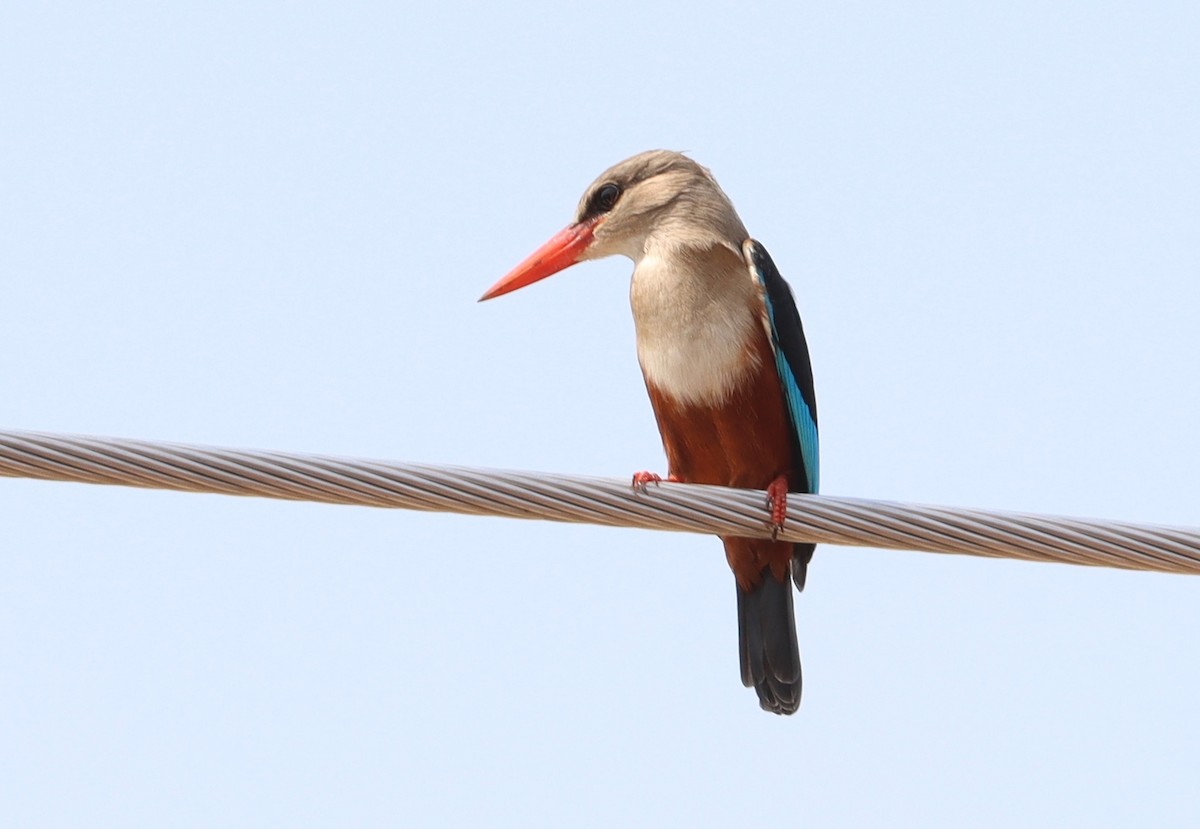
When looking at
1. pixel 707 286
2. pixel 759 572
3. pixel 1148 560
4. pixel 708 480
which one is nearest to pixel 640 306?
pixel 707 286

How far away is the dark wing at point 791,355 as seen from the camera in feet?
13.9

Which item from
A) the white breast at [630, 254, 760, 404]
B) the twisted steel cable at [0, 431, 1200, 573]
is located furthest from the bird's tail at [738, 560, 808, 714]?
the twisted steel cable at [0, 431, 1200, 573]

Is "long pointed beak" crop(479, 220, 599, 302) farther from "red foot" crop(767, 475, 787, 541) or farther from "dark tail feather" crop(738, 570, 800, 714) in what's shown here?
"red foot" crop(767, 475, 787, 541)

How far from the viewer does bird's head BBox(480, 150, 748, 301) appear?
4.48 metres

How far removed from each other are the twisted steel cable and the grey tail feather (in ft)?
4.16

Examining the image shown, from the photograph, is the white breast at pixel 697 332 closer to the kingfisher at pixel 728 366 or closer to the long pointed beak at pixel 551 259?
the kingfisher at pixel 728 366

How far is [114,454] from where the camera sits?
2713 mm

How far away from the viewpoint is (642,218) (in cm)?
464

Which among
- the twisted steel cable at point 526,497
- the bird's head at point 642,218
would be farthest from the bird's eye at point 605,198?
the twisted steel cable at point 526,497

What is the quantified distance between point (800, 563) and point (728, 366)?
2.45 feet

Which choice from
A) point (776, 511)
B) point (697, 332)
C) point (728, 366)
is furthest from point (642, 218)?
point (776, 511)

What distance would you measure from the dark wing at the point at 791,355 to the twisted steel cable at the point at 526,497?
3.59 feet

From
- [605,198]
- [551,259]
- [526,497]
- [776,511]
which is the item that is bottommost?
[526,497]

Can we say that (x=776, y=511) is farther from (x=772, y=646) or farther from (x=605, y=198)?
(x=605, y=198)
